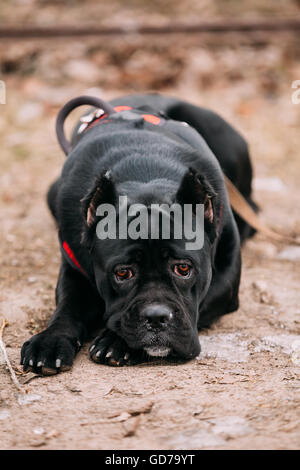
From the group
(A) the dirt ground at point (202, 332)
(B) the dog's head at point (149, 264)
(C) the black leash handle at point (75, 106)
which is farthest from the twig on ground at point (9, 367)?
(C) the black leash handle at point (75, 106)

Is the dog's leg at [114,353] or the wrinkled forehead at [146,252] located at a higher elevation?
the wrinkled forehead at [146,252]

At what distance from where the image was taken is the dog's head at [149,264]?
2.62m

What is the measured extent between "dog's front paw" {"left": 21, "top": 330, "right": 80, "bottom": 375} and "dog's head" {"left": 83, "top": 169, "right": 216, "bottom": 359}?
0.23 m

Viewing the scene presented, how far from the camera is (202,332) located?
125 inches

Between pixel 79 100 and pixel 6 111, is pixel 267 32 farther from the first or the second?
pixel 79 100

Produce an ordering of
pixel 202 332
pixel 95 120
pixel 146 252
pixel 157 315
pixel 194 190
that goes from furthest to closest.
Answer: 1. pixel 95 120
2. pixel 202 332
3. pixel 194 190
4. pixel 146 252
5. pixel 157 315

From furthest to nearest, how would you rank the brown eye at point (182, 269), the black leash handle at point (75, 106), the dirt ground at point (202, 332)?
1. the black leash handle at point (75, 106)
2. the brown eye at point (182, 269)
3. the dirt ground at point (202, 332)

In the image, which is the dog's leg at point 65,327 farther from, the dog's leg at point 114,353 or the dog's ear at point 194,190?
the dog's ear at point 194,190

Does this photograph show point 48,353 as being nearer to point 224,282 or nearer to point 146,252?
point 146,252

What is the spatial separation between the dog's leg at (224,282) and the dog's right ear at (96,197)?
0.72 metres

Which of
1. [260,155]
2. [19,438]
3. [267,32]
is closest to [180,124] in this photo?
[19,438]

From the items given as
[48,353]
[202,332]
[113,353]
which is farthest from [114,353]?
[202,332]

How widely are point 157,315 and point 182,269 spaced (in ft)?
0.94
